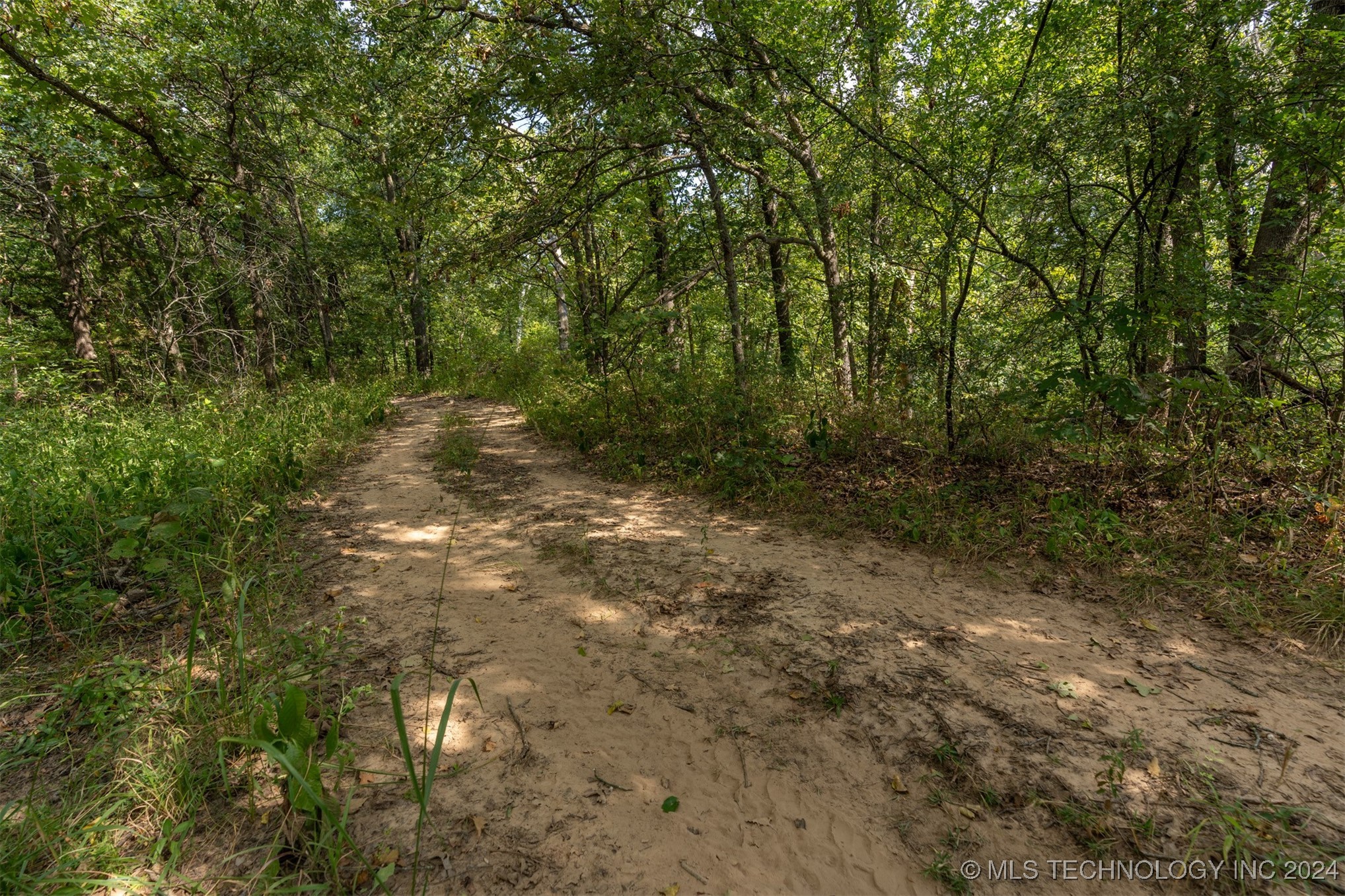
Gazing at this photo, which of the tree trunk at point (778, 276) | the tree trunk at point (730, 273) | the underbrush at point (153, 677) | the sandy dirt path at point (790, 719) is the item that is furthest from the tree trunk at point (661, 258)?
the underbrush at point (153, 677)

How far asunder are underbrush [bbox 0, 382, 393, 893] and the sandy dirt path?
27cm

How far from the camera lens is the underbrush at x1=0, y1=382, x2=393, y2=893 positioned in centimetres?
177

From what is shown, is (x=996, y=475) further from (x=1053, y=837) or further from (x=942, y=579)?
(x=1053, y=837)

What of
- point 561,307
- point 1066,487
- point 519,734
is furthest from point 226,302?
point 1066,487

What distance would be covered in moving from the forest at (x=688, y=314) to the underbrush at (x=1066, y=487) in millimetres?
36

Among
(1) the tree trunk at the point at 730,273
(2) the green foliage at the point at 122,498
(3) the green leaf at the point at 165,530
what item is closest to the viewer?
(3) the green leaf at the point at 165,530

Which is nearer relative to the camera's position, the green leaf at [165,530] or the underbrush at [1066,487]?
the green leaf at [165,530]

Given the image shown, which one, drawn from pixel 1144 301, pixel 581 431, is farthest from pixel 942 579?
pixel 581 431

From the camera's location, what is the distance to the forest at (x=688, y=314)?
2.61 metres

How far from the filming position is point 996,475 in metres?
4.96

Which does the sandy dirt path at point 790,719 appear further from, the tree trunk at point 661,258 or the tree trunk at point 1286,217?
the tree trunk at point 661,258

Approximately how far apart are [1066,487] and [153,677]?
20.3 feet

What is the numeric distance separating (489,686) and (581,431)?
5166 mm

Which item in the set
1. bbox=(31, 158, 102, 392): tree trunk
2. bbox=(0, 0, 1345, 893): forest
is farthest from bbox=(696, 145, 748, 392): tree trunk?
bbox=(31, 158, 102, 392): tree trunk
